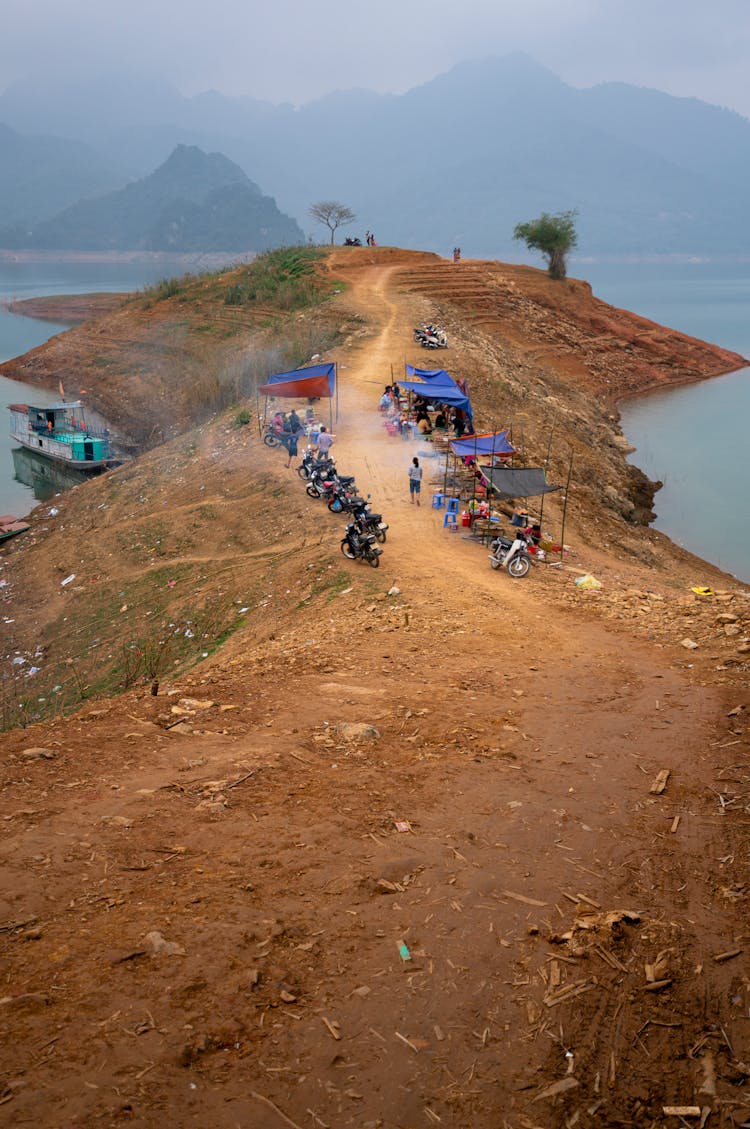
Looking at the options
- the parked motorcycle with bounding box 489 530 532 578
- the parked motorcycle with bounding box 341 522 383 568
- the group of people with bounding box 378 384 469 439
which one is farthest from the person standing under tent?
the parked motorcycle with bounding box 489 530 532 578

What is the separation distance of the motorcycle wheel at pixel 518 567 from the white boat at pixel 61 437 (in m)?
23.2

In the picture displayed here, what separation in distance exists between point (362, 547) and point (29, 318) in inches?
3112

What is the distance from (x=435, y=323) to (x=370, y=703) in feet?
102

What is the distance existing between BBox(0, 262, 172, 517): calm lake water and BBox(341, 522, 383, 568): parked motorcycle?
19.0 m

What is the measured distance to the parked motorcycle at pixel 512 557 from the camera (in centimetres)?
1412

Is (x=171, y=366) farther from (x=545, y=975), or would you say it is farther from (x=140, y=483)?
(x=545, y=975)

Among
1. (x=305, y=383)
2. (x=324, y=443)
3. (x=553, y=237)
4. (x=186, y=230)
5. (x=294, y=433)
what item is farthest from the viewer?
(x=186, y=230)

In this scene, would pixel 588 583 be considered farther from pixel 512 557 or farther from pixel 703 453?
pixel 703 453

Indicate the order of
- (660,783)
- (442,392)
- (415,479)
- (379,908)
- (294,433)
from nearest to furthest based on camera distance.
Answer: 1. (379,908)
2. (660,783)
3. (415,479)
4. (442,392)
5. (294,433)

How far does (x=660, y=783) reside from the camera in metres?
7.14

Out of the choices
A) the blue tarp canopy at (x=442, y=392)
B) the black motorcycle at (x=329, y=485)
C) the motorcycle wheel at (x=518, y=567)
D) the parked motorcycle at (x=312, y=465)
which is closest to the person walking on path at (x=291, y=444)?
the parked motorcycle at (x=312, y=465)

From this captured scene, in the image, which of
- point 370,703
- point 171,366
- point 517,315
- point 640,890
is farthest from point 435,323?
point 640,890

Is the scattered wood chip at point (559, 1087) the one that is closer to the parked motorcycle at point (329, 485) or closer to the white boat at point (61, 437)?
the parked motorcycle at point (329, 485)

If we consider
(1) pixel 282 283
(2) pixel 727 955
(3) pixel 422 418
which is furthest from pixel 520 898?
(1) pixel 282 283
